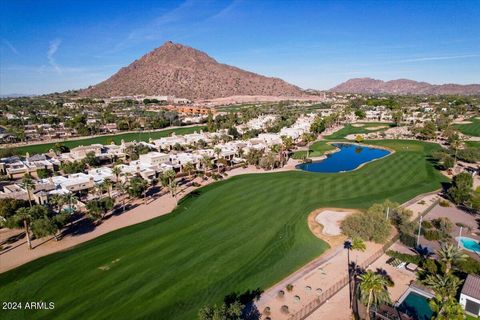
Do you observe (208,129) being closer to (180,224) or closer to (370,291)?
(180,224)

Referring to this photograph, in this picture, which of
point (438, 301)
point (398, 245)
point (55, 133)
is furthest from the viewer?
point (55, 133)

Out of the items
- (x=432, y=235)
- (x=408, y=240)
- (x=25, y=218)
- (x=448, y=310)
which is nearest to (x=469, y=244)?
(x=432, y=235)

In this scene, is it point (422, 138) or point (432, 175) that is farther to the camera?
point (422, 138)

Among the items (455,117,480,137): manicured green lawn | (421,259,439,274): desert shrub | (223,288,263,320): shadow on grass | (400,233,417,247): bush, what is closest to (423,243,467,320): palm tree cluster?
(421,259,439,274): desert shrub

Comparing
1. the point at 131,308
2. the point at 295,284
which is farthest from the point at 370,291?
the point at 131,308

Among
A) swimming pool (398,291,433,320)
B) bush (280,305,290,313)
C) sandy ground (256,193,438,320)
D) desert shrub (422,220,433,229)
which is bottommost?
swimming pool (398,291,433,320)

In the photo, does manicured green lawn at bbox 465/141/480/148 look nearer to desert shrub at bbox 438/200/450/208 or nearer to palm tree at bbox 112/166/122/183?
desert shrub at bbox 438/200/450/208

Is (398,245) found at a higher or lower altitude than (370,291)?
lower
